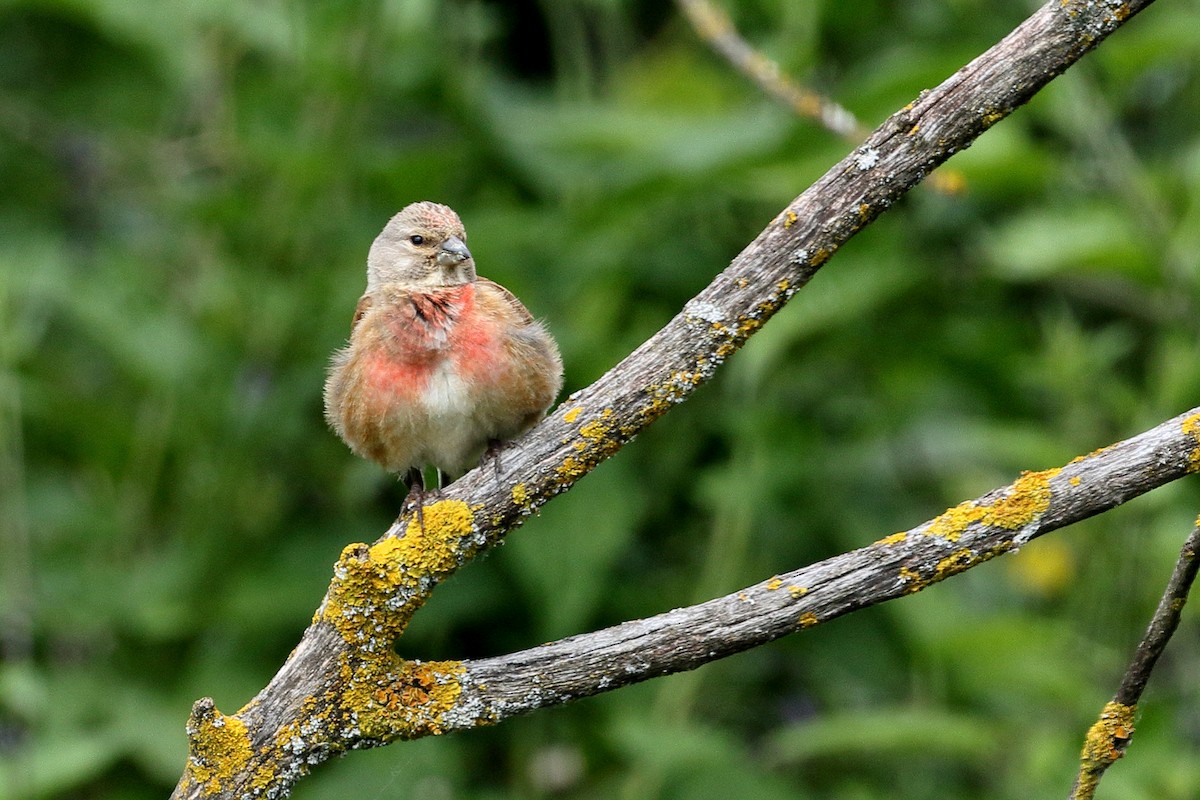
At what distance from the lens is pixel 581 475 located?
321 centimetres

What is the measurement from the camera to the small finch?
396cm

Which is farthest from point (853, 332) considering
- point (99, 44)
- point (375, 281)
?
point (99, 44)

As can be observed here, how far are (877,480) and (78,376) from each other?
3.28 meters

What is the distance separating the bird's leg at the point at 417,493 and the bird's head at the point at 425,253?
1.68 feet

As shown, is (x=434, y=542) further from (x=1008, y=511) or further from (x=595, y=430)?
(x=1008, y=511)

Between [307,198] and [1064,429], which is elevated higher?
[307,198]

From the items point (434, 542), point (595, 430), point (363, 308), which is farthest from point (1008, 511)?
point (363, 308)

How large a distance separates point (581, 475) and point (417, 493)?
2.15 feet

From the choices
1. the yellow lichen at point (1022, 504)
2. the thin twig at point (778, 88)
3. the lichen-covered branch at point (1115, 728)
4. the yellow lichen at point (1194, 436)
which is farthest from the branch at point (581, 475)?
the thin twig at point (778, 88)

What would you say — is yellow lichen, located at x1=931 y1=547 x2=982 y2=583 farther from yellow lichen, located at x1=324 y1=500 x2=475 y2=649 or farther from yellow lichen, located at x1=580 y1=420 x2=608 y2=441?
yellow lichen, located at x1=324 y1=500 x2=475 y2=649

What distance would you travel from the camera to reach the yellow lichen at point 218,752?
3.11 meters

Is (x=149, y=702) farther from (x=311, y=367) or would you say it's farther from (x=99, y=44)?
(x=99, y=44)

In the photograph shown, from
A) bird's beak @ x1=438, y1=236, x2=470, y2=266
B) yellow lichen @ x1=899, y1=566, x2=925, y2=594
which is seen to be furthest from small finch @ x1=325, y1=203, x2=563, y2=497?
yellow lichen @ x1=899, y1=566, x2=925, y2=594

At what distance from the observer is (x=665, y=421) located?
5547 millimetres
